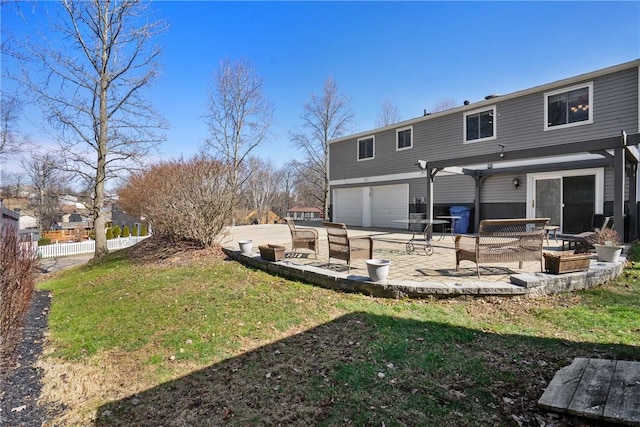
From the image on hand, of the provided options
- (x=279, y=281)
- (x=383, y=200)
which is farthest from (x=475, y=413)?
(x=383, y=200)

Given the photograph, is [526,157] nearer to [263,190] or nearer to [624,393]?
[624,393]

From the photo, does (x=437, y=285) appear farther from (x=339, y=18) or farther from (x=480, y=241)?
(x=339, y=18)

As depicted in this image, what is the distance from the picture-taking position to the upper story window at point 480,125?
12180 millimetres

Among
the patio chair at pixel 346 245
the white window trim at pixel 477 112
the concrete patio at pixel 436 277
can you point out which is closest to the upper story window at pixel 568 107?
the white window trim at pixel 477 112

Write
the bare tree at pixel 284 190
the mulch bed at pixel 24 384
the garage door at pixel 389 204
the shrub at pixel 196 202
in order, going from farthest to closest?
the bare tree at pixel 284 190 < the garage door at pixel 389 204 < the shrub at pixel 196 202 < the mulch bed at pixel 24 384

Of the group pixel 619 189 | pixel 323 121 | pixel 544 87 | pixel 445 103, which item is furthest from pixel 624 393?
pixel 445 103

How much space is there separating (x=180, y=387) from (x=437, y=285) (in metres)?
3.35

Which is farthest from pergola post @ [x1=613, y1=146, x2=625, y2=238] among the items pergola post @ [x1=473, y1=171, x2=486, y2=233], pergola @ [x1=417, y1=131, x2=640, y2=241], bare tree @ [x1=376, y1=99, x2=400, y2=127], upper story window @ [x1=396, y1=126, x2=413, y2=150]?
bare tree @ [x1=376, y1=99, x2=400, y2=127]

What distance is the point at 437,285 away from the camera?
14.6ft

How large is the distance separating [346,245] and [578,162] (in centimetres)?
905

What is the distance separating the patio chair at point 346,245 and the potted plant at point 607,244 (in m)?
4.05

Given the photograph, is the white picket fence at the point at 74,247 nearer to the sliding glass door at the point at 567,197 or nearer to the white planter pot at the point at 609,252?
the sliding glass door at the point at 567,197

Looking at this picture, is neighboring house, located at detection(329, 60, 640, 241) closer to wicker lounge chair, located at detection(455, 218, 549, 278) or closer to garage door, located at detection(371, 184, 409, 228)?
garage door, located at detection(371, 184, 409, 228)

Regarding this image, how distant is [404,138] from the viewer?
15188mm
